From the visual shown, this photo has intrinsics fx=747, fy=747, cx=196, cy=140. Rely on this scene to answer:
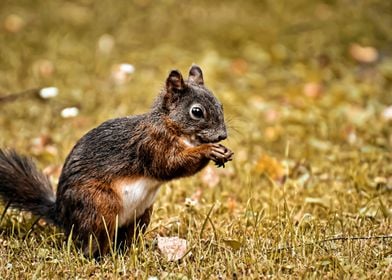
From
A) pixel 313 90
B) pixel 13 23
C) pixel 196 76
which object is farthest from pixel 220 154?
pixel 13 23

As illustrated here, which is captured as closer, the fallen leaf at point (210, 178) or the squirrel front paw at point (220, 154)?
the squirrel front paw at point (220, 154)

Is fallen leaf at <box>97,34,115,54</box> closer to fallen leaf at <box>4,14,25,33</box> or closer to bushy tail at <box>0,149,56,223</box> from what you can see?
fallen leaf at <box>4,14,25,33</box>

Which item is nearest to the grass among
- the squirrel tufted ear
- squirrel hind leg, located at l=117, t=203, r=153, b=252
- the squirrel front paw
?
squirrel hind leg, located at l=117, t=203, r=153, b=252

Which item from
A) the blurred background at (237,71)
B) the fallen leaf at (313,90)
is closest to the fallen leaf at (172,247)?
the blurred background at (237,71)

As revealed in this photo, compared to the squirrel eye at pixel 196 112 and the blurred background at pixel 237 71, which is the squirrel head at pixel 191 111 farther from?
the blurred background at pixel 237 71

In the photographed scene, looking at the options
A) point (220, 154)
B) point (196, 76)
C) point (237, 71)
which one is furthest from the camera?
point (237, 71)

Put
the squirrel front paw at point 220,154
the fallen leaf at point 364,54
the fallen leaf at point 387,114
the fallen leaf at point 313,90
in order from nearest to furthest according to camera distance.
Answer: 1. the squirrel front paw at point 220,154
2. the fallen leaf at point 387,114
3. the fallen leaf at point 313,90
4. the fallen leaf at point 364,54

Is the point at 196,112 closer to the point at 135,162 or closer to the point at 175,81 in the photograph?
the point at 175,81

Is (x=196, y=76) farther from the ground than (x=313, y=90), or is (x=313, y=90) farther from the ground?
(x=196, y=76)

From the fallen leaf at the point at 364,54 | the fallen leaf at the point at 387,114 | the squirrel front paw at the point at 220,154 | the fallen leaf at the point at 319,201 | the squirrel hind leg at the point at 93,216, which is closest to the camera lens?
the squirrel front paw at the point at 220,154
